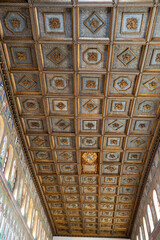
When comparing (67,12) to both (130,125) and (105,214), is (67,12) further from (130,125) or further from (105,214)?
(105,214)

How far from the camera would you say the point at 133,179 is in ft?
55.6

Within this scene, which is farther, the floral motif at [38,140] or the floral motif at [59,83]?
the floral motif at [38,140]

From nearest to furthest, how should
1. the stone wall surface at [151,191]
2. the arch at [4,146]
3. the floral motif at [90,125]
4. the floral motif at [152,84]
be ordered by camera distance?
the arch at [4,146]
the floral motif at [152,84]
the floral motif at [90,125]
the stone wall surface at [151,191]

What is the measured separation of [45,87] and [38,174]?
7800mm

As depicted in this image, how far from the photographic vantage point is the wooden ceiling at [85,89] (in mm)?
8289

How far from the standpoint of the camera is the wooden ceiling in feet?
27.2

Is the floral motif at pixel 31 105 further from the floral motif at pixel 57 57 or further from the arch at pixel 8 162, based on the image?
the floral motif at pixel 57 57

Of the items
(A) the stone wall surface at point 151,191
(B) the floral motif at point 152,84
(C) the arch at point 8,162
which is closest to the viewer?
(B) the floral motif at point 152,84

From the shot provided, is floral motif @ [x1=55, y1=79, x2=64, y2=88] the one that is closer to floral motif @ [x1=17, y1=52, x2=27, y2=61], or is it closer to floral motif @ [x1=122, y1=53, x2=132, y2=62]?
floral motif @ [x1=17, y1=52, x2=27, y2=61]

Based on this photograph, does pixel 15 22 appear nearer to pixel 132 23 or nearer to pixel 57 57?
pixel 57 57

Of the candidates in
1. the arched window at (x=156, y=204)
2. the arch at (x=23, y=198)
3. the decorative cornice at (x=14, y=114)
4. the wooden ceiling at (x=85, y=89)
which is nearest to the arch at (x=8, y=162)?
the decorative cornice at (x=14, y=114)

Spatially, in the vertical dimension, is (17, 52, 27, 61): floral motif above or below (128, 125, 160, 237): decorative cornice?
above

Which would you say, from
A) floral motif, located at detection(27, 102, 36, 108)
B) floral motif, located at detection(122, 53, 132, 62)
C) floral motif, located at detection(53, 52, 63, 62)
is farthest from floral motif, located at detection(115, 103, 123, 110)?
floral motif, located at detection(27, 102, 36, 108)

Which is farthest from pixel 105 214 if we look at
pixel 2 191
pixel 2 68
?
pixel 2 68
